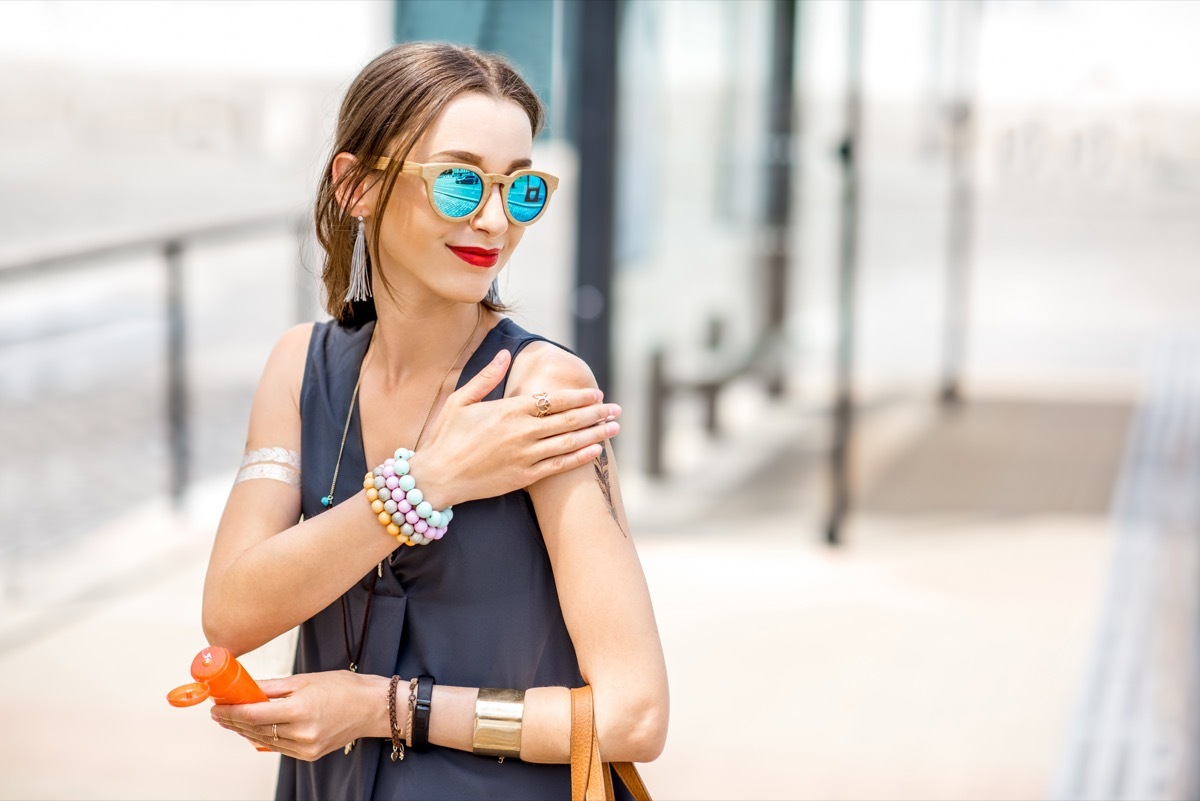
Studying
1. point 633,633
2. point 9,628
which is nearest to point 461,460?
point 633,633

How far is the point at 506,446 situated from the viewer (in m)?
1.28

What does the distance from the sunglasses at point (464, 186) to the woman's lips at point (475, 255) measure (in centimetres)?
4

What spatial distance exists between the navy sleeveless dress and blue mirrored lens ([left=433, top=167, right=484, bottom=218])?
0.16 meters

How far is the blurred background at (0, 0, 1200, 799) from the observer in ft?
12.5

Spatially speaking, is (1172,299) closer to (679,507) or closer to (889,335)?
(889,335)

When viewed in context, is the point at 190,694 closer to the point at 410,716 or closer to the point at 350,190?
the point at 410,716

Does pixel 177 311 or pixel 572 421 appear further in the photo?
pixel 177 311

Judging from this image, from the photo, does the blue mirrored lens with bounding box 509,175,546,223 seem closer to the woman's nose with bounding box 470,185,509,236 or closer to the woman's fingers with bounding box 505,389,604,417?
the woman's nose with bounding box 470,185,509,236

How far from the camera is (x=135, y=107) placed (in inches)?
278

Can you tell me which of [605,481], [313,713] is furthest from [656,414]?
[313,713]

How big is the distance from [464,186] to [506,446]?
24 centimetres

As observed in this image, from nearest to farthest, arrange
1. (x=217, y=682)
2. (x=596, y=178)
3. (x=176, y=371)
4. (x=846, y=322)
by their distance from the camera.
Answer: (x=217, y=682), (x=596, y=178), (x=846, y=322), (x=176, y=371)

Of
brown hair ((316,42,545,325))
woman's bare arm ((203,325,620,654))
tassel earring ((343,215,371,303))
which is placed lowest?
woman's bare arm ((203,325,620,654))

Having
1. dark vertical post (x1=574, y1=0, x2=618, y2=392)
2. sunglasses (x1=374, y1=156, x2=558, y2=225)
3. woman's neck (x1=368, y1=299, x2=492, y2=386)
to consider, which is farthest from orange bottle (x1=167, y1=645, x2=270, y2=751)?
dark vertical post (x1=574, y1=0, x2=618, y2=392)
